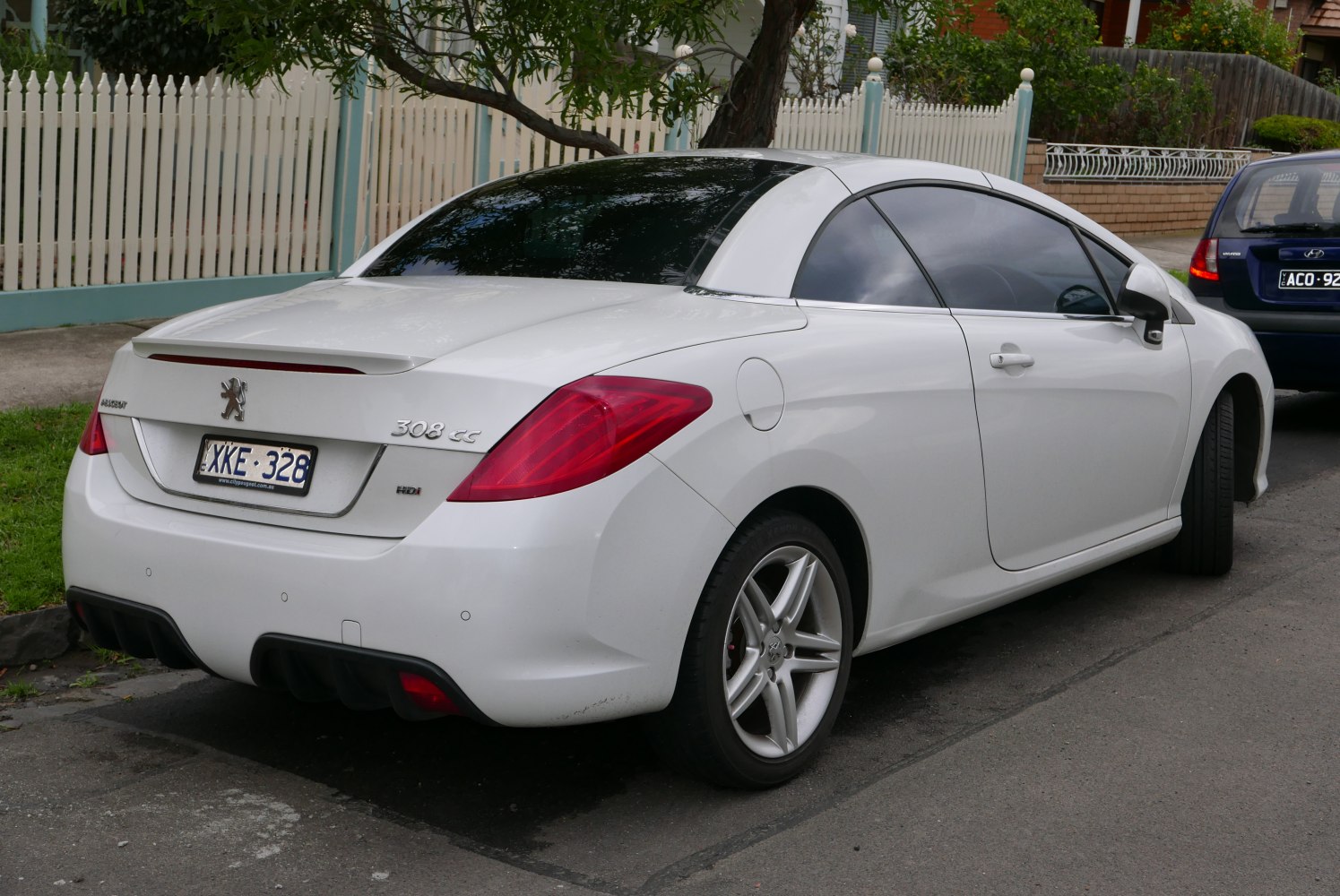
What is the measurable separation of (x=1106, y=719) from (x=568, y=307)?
198 cm

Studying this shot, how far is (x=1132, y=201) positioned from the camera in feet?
64.7

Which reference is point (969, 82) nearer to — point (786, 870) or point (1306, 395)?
point (1306, 395)

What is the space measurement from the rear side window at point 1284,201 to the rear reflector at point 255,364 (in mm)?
6797

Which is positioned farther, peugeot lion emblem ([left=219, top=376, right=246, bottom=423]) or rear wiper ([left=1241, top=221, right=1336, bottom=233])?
rear wiper ([left=1241, top=221, right=1336, bottom=233])

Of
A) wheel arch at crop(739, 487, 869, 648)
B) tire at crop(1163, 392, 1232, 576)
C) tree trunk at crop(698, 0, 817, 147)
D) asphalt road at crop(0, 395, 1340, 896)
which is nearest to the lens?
asphalt road at crop(0, 395, 1340, 896)

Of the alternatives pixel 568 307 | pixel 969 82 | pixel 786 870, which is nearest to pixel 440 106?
pixel 568 307

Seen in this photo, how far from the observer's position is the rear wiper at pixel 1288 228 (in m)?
8.62

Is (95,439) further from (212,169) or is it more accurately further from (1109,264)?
(212,169)

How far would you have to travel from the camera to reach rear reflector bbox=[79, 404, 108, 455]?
12.7ft

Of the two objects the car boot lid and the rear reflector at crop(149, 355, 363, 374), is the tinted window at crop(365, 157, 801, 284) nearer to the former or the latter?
the car boot lid

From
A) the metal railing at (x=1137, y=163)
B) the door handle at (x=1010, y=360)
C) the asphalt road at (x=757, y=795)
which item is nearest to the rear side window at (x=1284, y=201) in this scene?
the asphalt road at (x=757, y=795)

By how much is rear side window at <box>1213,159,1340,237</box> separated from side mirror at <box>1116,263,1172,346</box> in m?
4.00

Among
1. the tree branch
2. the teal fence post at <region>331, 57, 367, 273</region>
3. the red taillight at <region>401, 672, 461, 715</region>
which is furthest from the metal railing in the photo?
the red taillight at <region>401, 672, 461, 715</region>

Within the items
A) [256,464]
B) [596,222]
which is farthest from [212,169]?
[256,464]
